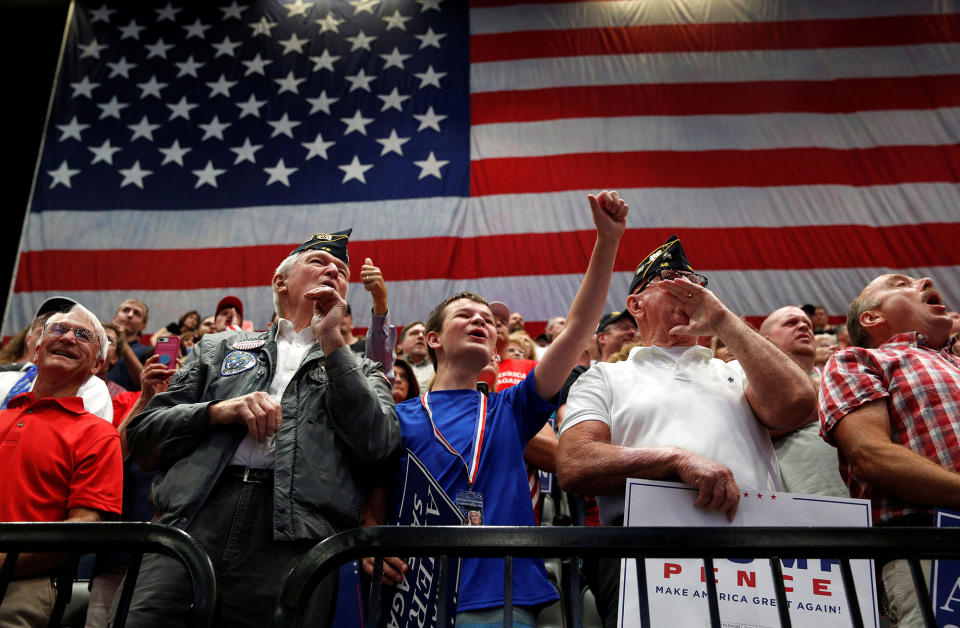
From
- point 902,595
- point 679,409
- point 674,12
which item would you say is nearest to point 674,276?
point 679,409

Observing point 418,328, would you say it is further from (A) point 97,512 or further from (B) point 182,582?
(B) point 182,582

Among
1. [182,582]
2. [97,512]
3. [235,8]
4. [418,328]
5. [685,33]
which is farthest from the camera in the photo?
[235,8]

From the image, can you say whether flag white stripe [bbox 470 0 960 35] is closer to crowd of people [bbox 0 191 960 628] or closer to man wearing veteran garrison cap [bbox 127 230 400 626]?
crowd of people [bbox 0 191 960 628]

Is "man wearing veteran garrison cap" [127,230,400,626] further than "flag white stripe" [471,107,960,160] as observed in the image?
No

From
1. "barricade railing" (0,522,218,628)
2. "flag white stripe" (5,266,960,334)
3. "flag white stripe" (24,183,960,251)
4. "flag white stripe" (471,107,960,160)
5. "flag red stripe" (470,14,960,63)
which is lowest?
"barricade railing" (0,522,218,628)

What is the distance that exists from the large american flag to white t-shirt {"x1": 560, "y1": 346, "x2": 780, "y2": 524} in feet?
16.6

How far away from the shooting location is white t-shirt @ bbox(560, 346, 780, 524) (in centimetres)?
196

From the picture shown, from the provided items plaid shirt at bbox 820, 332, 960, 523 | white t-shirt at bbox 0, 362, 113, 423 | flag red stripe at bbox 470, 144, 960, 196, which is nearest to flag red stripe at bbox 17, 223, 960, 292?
flag red stripe at bbox 470, 144, 960, 196

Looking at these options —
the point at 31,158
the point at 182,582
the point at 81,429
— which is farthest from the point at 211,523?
the point at 31,158

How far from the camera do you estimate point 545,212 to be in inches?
305

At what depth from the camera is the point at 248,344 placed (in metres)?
2.20

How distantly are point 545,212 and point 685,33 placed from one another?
3.09 m

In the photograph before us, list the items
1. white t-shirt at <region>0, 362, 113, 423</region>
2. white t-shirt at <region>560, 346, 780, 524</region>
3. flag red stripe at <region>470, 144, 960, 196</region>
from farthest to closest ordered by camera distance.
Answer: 1. flag red stripe at <region>470, 144, 960, 196</region>
2. white t-shirt at <region>0, 362, 113, 423</region>
3. white t-shirt at <region>560, 346, 780, 524</region>

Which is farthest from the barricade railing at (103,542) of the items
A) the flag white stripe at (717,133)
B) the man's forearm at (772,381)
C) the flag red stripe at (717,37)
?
the flag red stripe at (717,37)
